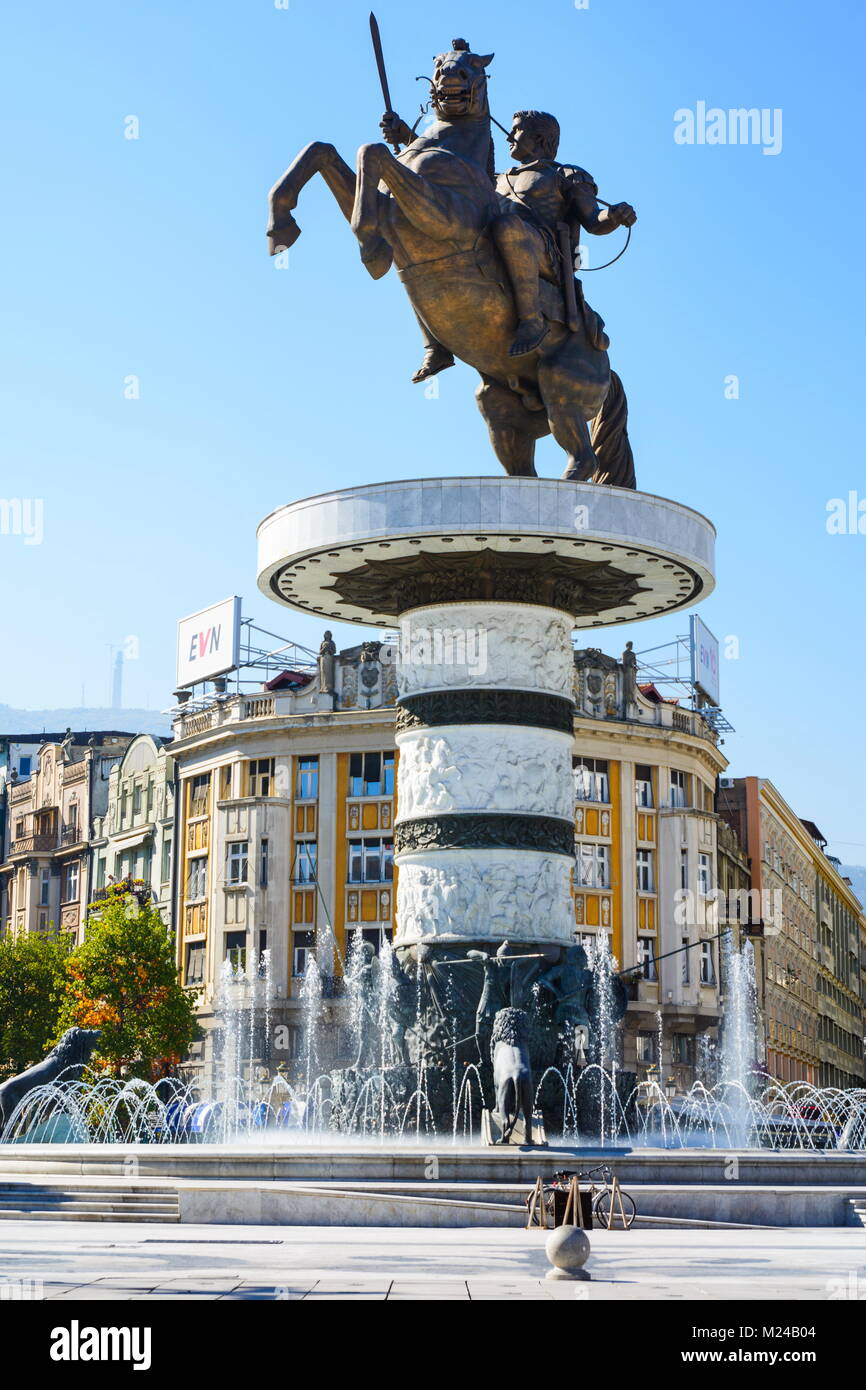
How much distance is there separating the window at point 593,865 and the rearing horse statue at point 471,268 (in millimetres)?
40634

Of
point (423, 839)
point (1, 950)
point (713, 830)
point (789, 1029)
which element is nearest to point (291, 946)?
point (1, 950)

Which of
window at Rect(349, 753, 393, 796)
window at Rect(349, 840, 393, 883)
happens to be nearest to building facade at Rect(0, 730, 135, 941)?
window at Rect(349, 753, 393, 796)

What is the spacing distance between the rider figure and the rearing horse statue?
10 cm

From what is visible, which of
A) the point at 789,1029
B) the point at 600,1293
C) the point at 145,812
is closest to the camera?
the point at 600,1293

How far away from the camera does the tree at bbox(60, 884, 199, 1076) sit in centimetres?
5016

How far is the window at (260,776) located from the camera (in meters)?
64.0

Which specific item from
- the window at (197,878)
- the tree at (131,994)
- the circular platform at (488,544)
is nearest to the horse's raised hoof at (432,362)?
the circular platform at (488,544)

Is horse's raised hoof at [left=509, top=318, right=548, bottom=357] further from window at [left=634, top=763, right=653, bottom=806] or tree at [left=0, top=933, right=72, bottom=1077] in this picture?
window at [left=634, top=763, right=653, bottom=806]
